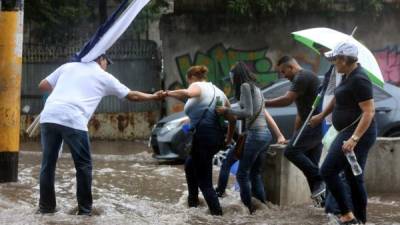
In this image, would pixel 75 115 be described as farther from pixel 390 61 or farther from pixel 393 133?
pixel 390 61

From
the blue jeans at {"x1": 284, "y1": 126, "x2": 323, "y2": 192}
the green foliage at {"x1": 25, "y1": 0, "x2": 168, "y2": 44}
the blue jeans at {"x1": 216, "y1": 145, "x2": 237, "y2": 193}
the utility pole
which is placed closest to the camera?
the blue jeans at {"x1": 284, "y1": 126, "x2": 323, "y2": 192}

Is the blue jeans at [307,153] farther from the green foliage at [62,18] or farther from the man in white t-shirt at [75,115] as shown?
the green foliage at [62,18]

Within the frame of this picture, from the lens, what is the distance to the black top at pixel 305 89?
7.83 m

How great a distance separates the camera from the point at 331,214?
23.2ft

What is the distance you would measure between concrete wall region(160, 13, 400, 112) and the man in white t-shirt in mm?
9681

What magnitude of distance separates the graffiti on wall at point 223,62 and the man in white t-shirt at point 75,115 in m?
9.80

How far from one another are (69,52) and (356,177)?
37.5ft

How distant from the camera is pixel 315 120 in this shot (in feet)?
24.2

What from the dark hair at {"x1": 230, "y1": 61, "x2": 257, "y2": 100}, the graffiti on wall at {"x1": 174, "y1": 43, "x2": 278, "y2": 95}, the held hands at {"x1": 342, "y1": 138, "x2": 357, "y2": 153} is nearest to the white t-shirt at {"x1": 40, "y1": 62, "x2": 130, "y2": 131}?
the dark hair at {"x1": 230, "y1": 61, "x2": 257, "y2": 100}

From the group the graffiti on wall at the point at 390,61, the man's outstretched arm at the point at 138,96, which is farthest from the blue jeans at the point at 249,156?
the graffiti on wall at the point at 390,61

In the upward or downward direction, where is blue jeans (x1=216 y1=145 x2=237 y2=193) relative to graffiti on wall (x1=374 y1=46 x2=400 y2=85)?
downward

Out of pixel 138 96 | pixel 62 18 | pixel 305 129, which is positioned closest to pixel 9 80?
pixel 138 96

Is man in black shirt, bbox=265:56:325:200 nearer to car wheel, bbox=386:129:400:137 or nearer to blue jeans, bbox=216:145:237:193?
blue jeans, bbox=216:145:237:193

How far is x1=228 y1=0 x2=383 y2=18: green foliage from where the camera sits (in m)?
16.5
